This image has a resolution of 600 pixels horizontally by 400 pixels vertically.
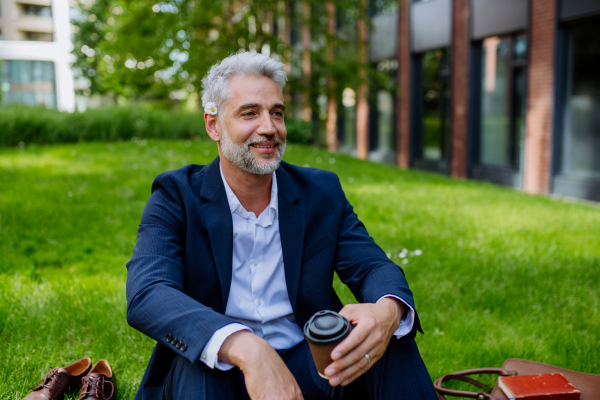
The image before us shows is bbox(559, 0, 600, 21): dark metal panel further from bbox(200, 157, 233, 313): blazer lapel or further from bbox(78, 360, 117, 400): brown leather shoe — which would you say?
bbox(78, 360, 117, 400): brown leather shoe

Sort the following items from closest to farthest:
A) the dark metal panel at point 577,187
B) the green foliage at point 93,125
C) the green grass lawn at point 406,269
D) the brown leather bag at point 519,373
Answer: the brown leather bag at point 519,373, the green grass lawn at point 406,269, the dark metal panel at point 577,187, the green foliage at point 93,125

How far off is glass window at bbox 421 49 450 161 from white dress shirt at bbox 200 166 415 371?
13.0 meters

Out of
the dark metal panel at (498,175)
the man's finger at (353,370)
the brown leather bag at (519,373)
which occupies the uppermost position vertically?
the man's finger at (353,370)

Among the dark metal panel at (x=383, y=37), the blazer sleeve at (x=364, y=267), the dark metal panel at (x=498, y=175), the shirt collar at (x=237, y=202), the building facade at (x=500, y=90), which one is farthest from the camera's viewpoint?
the dark metal panel at (x=383, y=37)

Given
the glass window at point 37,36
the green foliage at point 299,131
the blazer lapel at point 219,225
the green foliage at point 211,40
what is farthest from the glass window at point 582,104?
the glass window at point 37,36

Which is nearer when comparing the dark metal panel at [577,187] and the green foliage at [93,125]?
the dark metal panel at [577,187]

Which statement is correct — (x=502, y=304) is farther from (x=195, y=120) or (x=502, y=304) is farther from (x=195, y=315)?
(x=195, y=120)

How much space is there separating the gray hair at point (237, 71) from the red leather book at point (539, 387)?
70.7 inches

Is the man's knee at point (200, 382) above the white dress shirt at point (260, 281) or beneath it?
beneath

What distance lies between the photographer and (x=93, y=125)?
14375 millimetres

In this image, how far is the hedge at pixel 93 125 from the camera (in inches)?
518

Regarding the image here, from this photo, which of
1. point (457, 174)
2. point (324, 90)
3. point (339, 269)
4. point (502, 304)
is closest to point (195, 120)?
point (324, 90)

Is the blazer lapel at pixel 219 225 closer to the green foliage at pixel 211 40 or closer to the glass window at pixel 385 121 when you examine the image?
the green foliage at pixel 211 40

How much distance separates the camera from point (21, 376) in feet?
9.87
